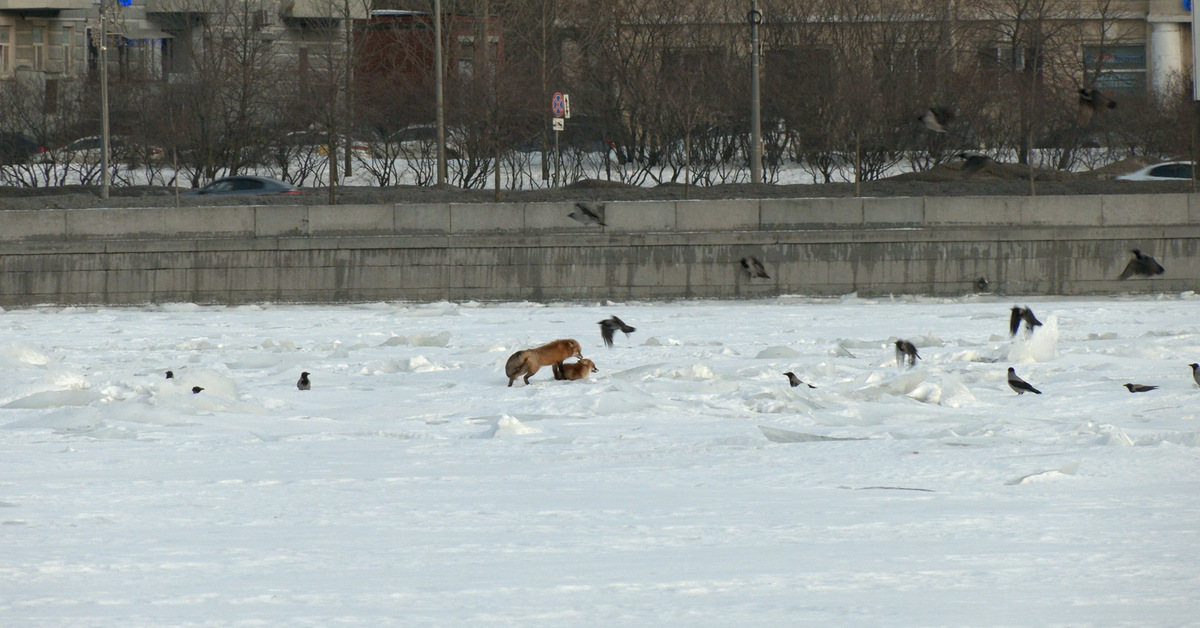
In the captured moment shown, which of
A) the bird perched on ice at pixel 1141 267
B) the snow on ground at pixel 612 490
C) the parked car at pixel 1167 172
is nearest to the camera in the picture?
the snow on ground at pixel 612 490

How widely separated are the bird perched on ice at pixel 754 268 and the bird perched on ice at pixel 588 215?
8.26ft

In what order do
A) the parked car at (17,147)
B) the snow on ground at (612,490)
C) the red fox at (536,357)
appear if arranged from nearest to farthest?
the snow on ground at (612,490), the red fox at (536,357), the parked car at (17,147)

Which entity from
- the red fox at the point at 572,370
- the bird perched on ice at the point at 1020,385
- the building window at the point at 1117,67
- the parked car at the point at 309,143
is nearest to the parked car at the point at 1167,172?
the building window at the point at 1117,67

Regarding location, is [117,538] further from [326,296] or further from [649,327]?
[326,296]

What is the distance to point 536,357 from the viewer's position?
37.6 feet

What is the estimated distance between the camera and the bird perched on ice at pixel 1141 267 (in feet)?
68.0

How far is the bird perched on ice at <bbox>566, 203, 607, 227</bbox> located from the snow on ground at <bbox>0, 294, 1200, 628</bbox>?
342 inches

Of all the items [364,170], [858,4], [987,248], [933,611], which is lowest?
[933,611]

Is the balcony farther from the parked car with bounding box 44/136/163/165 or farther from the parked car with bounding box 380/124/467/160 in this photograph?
the parked car with bounding box 380/124/467/160

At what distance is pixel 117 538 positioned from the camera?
587 cm

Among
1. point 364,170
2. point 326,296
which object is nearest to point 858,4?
point 364,170

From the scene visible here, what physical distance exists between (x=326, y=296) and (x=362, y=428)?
45.9 feet

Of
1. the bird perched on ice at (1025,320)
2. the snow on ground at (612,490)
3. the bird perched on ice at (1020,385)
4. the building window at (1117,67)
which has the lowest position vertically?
the snow on ground at (612,490)

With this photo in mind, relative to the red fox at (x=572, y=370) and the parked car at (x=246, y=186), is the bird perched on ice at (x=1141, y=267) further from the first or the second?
the parked car at (x=246, y=186)
